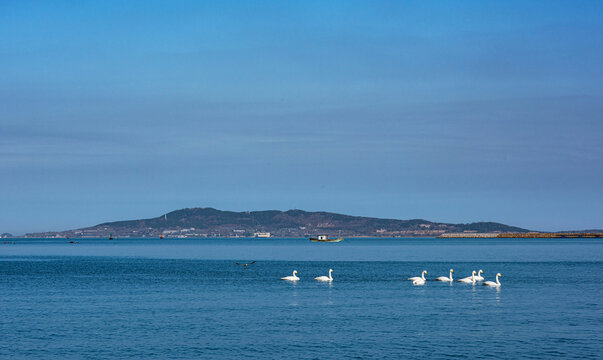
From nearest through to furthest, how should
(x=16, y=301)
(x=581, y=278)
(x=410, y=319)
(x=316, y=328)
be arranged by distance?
(x=316, y=328)
(x=410, y=319)
(x=16, y=301)
(x=581, y=278)

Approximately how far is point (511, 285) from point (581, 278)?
1406 centimetres

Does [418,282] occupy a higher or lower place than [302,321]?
higher

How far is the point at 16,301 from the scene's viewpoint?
207 feet

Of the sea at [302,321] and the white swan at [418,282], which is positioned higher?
the white swan at [418,282]

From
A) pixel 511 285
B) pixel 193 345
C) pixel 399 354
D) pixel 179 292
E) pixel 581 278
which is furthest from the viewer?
pixel 581 278

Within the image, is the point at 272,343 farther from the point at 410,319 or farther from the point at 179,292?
the point at 179,292

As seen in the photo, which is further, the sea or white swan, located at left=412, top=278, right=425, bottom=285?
white swan, located at left=412, top=278, right=425, bottom=285

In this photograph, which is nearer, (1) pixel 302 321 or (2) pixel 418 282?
(1) pixel 302 321

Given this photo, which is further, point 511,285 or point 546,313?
point 511,285

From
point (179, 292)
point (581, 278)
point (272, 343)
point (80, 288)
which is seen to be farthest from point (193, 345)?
point (581, 278)

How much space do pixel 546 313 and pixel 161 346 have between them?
28.1m

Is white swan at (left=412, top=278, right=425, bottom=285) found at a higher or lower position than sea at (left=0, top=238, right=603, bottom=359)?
higher

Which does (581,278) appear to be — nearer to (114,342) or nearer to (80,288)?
(80,288)

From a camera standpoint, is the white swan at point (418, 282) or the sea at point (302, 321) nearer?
the sea at point (302, 321)
